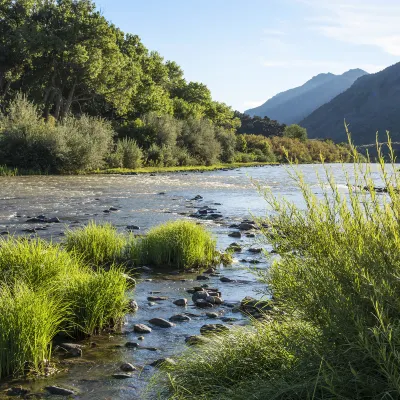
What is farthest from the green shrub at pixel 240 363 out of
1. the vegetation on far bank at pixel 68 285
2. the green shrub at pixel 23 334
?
the vegetation on far bank at pixel 68 285

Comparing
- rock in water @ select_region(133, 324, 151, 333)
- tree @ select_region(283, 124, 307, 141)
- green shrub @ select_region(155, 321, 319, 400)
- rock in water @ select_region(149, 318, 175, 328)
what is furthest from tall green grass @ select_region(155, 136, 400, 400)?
tree @ select_region(283, 124, 307, 141)

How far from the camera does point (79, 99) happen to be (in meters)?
60.0

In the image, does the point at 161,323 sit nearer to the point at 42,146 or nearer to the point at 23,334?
the point at 23,334

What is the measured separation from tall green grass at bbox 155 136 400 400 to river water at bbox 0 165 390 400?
31.3 inches

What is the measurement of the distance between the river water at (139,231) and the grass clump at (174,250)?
0.56 m

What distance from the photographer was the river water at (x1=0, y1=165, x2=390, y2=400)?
19.7 feet

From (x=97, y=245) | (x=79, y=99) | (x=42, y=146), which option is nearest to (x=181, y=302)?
(x=97, y=245)

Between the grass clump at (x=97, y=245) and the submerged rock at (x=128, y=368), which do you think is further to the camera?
the grass clump at (x=97, y=245)

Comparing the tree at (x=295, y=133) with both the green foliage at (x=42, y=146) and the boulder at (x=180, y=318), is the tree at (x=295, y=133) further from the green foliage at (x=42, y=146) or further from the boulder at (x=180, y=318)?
the boulder at (x=180, y=318)

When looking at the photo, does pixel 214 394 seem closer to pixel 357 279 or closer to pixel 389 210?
pixel 357 279

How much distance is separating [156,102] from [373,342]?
219 ft

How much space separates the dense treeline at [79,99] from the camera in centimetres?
4209

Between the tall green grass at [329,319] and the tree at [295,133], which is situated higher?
the tree at [295,133]

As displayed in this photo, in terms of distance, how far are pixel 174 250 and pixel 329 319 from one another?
8159 mm
